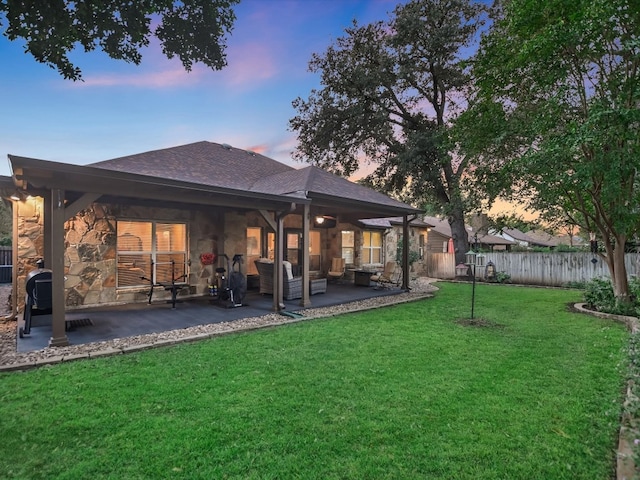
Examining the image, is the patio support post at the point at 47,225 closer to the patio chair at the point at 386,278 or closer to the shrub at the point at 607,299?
the patio chair at the point at 386,278

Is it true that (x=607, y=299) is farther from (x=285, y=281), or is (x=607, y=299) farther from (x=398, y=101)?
(x=398, y=101)

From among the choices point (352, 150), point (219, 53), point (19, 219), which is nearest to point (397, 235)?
point (352, 150)

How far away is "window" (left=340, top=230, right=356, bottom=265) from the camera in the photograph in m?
13.5

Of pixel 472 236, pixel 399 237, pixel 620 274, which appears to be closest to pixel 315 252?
pixel 399 237

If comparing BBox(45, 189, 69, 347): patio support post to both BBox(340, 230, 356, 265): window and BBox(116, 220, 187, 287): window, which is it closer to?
BBox(116, 220, 187, 287): window

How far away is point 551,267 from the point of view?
44.2 ft

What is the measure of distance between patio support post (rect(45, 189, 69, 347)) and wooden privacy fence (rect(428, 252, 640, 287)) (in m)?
15.1

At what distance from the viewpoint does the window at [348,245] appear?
530 inches

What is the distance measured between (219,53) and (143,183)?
2451 millimetres

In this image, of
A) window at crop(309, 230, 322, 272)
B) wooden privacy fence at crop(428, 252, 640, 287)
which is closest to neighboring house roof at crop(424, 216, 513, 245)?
wooden privacy fence at crop(428, 252, 640, 287)

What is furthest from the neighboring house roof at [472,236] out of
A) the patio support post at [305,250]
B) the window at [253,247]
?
the patio support post at [305,250]

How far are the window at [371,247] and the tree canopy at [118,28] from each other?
993 centimetres

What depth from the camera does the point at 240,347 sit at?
4941 millimetres

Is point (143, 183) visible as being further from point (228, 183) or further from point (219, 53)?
point (228, 183)
